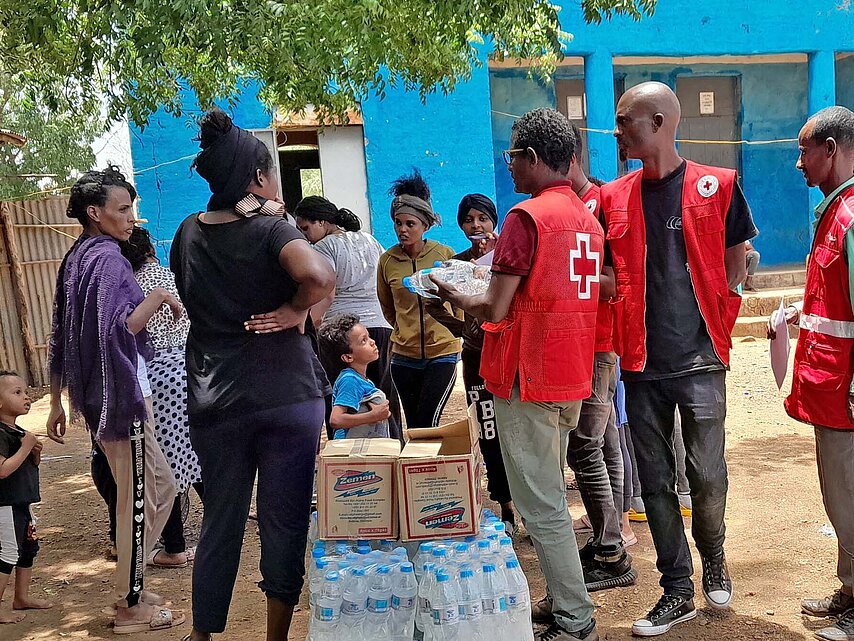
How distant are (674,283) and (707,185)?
41cm

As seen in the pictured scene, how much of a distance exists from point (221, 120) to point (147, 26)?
7.25 ft

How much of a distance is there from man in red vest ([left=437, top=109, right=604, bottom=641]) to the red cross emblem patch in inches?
17.5

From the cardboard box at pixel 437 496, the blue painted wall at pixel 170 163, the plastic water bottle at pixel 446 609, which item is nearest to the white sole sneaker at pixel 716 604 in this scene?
the cardboard box at pixel 437 496

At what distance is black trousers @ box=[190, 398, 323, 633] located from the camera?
3074 mm

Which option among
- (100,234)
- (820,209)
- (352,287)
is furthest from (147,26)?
(820,209)

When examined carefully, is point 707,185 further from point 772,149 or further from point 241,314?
point 772,149

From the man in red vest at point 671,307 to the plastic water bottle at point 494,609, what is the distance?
0.74 metres

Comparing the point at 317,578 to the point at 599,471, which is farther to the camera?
the point at 599,471

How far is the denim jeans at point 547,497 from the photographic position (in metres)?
3.20

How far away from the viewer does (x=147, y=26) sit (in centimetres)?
481

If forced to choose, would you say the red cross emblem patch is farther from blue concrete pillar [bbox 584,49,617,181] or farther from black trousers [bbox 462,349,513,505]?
blue concrete pillar [bbox 584,49,617,181]

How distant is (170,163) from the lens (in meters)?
10.6

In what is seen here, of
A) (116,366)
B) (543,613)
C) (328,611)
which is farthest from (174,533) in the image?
(543,613)

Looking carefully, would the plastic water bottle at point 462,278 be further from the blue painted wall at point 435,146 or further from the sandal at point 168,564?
the blue painted wall at point 435,146
